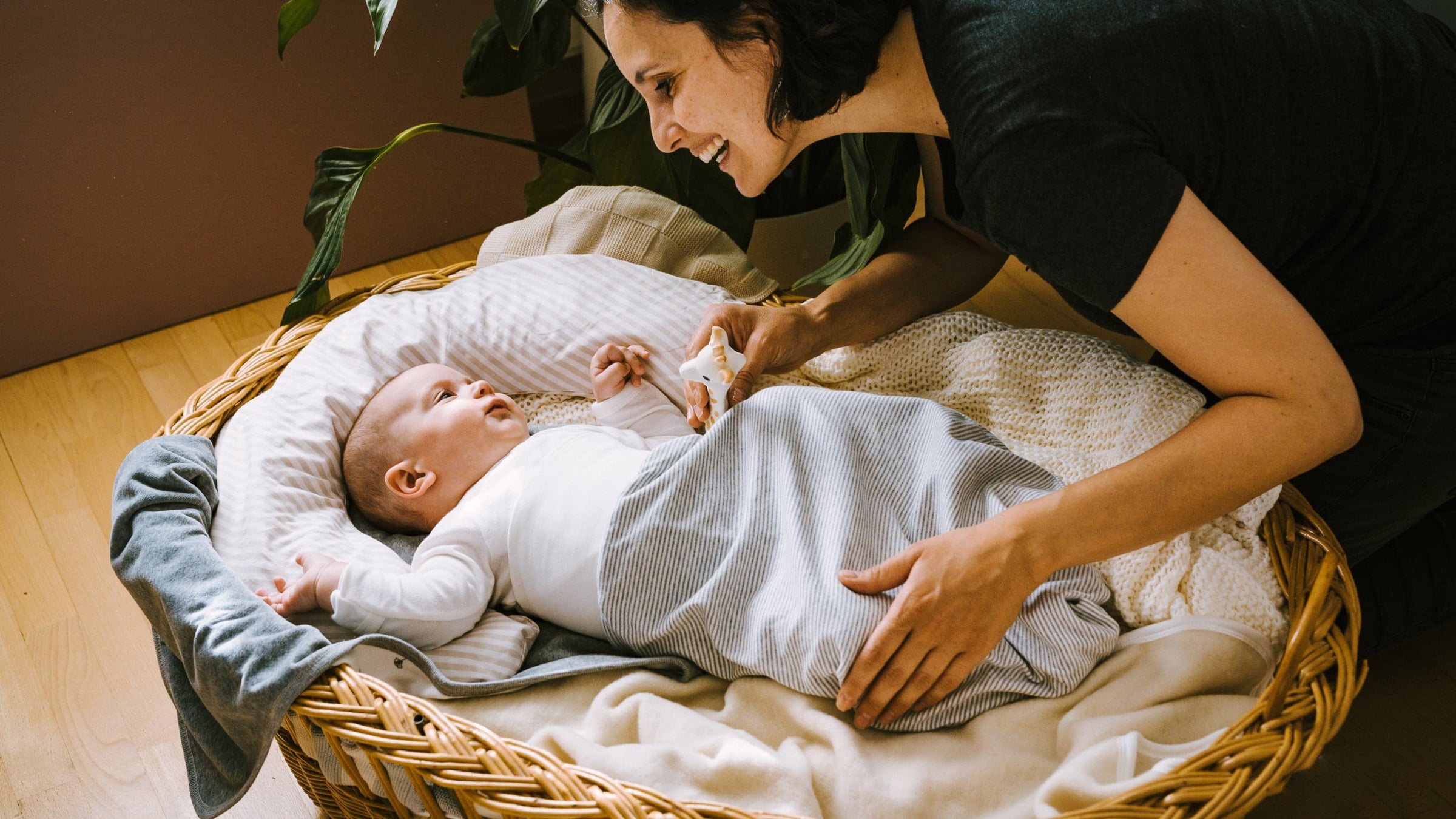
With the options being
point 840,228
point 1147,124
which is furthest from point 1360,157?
point 840,228

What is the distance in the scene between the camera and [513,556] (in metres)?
1.18

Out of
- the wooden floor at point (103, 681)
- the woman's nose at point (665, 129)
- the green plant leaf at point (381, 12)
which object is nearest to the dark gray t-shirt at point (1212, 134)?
the woman's nose at point (665, 129)

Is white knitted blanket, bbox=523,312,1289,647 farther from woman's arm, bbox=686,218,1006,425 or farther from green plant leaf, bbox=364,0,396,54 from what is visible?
green plant leaf, bbox=364,0,396,54

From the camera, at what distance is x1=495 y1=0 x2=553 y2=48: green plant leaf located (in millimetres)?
1368

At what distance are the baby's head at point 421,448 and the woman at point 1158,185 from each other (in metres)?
0.44

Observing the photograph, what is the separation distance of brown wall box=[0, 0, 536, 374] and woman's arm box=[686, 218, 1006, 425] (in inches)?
43.1

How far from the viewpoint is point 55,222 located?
196 centimetres

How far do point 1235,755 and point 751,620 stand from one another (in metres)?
0.42

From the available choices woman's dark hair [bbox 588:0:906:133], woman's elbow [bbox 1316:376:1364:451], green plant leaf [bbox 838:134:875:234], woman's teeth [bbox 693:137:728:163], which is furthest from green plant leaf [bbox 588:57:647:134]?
woman's elbow [bbox 1316:376:1364:451]

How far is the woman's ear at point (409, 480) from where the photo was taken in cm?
127

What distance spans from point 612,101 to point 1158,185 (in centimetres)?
100

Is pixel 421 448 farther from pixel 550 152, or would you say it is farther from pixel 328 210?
pixel 550 152

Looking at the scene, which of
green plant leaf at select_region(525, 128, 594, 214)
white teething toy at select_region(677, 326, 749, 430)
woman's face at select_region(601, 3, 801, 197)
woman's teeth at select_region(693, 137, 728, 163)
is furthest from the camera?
green plant leaf at select_region(525, 128, 594, 214)

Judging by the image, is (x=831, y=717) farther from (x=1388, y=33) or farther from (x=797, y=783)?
(x=1388, y=33)
